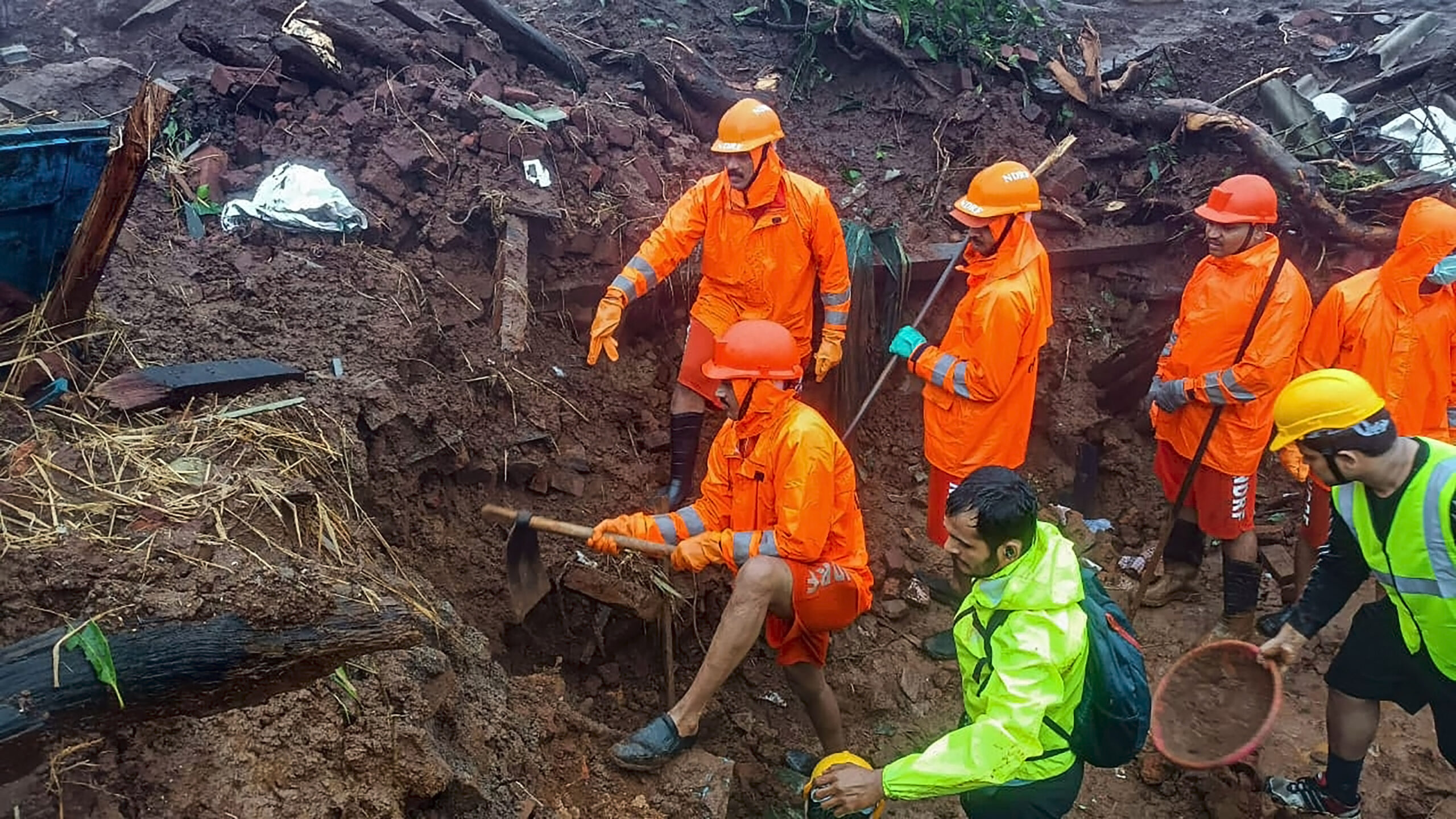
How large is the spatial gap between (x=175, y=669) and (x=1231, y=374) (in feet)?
14.8

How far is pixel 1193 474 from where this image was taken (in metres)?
5.08

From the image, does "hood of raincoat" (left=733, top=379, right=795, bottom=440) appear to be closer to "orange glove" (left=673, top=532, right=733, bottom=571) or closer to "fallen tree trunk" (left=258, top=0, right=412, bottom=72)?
"orange glove" (left=673, top=532, right=733, bottom=571)

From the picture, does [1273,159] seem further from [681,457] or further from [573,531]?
[573,531]

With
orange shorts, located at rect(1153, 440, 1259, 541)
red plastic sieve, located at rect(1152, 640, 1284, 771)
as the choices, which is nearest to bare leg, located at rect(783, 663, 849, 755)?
red plastic sieve, located at rect(1152, 640, 1284, 771)

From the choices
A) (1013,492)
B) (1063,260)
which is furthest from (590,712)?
(1063,260)

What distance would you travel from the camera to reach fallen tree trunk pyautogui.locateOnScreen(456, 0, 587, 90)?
7.11 m

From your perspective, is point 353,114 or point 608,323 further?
point 353,114

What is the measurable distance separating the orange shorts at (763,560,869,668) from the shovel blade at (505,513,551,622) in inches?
44.5

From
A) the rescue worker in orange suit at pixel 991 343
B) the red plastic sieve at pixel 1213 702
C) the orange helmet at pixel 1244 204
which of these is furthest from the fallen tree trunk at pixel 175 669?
the orange helmet at pixel 1244 204

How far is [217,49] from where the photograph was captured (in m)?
6.42

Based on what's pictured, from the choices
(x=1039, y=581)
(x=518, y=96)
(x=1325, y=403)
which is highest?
(x=1325, y=403)

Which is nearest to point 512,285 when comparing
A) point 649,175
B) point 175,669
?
point 649,175

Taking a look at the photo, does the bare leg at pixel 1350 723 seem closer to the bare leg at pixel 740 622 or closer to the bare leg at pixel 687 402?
the bare leg at pixel 740 622

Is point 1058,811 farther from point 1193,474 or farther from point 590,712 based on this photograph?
point 1193,474
